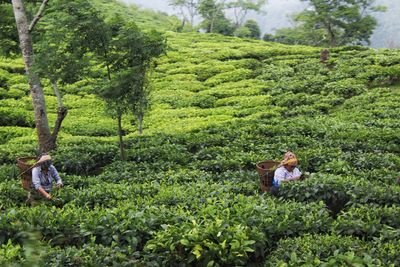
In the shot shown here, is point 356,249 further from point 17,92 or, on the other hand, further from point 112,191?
point 17,92

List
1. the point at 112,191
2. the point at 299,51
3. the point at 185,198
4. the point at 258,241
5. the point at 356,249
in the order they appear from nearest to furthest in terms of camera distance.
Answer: the point at 356,249
the point at 258,241
the point at 185,198
the point at 112,191
the point at 299,51

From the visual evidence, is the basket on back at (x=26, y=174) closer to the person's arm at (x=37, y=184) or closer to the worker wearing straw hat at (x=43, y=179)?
the worker wearing straw hat at (x=43, y=179)

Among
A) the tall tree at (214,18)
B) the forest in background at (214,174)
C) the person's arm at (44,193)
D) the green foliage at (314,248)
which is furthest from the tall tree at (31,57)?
the tall tree at (214,18)

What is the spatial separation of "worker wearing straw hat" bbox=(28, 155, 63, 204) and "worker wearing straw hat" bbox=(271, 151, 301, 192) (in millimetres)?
4701

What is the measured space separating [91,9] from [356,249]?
9023 mm

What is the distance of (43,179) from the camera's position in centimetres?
945

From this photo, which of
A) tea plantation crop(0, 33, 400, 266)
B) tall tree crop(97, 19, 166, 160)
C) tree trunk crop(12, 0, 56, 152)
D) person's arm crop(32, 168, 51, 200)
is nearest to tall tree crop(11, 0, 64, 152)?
tree trunk crop(12, 0, 56, 152)

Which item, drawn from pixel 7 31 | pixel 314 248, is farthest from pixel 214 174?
pixel 7 31

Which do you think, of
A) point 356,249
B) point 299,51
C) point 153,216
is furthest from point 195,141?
point 299,51

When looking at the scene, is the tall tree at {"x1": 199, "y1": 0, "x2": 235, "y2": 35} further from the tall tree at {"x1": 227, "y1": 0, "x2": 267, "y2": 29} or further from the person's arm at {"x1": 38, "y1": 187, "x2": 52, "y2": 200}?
the person's arm at {"x1": 38, "y1": 187, "x2": 52, "y2": 200}

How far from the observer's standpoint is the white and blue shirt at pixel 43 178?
29.9ft

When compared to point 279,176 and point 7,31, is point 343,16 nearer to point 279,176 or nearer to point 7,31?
point 7,31

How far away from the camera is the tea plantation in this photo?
6.11 m

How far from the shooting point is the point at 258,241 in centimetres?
641
